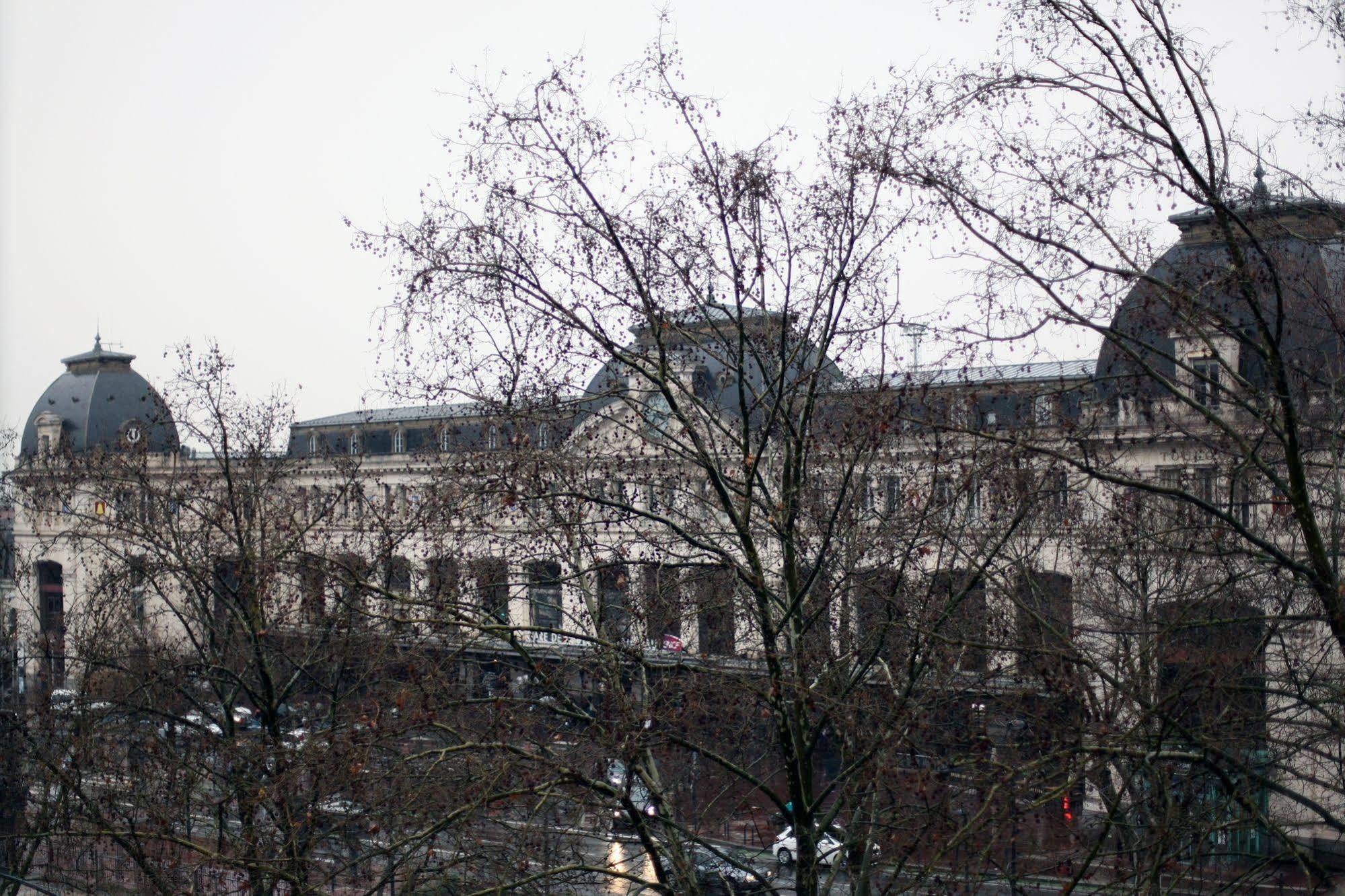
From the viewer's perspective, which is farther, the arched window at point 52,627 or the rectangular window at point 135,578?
the arched window at point 52,627

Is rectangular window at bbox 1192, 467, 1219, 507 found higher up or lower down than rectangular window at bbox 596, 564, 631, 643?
higher up

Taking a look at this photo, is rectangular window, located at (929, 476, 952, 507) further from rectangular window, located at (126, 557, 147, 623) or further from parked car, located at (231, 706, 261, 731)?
parked car, located at (231, 706, 261, 731)

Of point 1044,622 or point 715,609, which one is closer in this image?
point 1044,622

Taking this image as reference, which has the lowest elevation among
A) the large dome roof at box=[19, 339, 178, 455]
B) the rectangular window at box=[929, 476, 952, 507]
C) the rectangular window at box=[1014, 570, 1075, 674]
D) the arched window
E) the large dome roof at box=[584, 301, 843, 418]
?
the arched window

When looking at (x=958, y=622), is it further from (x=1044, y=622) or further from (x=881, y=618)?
(x=1044, y=622)

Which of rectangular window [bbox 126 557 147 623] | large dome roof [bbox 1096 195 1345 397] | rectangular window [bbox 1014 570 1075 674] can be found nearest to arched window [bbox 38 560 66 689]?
rectangular window [bbox 126 557 147 623]

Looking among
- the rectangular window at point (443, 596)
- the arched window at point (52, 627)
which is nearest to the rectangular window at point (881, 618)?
the rectangular window at point (443, 596)

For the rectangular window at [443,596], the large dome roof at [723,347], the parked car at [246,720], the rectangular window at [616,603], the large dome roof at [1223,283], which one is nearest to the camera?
the large dome roof at [1223,283]

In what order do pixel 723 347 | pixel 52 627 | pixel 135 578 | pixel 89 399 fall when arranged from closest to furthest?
pixel 723 347, pixel 135 578, pixel 52 627, pixel 89 399

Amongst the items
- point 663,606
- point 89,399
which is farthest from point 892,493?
point 89,399

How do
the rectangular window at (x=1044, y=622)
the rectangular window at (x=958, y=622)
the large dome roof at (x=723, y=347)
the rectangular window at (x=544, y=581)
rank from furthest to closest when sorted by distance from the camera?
the large dome roof at (x=723, y=347)
the rectangular window at (x=544, y=581)
the rectangular window at (x=958, y=622)
the rectangular window at (x=1044, y=622)

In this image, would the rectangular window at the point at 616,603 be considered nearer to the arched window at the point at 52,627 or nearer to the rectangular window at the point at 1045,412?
the rectangular window at the point at 1045,412

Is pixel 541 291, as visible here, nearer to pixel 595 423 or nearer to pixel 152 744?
pixel 595 423

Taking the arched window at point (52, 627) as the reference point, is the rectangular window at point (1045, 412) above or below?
above
